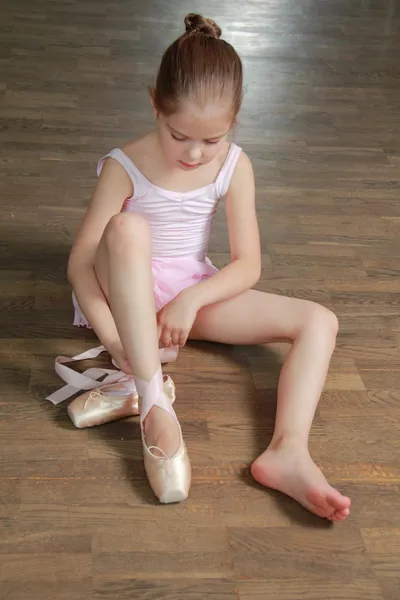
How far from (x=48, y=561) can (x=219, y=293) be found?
530 millimetres

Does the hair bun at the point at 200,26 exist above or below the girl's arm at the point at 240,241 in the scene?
above

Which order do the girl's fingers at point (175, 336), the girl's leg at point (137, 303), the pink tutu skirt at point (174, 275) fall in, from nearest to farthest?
the girl's leg at point (137, 303) < the girl's fingers at point (175, 336) < the pink tutu skirt at point (174, 275)

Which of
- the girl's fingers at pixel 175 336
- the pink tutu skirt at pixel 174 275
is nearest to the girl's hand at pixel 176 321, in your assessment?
the girl's fingers at pixel 175 336

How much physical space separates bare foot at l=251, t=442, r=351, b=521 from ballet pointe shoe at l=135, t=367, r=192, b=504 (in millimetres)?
116

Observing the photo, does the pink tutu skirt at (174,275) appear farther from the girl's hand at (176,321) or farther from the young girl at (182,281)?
the girl's hand at (176,321)

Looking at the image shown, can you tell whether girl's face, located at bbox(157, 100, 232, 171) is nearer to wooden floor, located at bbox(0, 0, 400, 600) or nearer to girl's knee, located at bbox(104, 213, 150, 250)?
girl's knee, located at bbox(104, 213, 150, 250)

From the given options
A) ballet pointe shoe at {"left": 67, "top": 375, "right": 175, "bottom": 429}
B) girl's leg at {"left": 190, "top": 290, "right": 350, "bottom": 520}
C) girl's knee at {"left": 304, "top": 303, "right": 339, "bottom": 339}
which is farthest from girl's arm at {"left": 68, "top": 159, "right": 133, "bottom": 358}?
girl's knee at {"left": 304, "top": 303, "right": 339, "bottom": 339}

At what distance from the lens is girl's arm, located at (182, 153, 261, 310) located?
1.52 metres

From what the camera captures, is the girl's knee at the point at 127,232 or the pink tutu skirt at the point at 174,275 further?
the pink tutu skirt at the point at 174,275

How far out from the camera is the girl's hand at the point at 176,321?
4.73 ft

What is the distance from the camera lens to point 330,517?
1290 millimetres

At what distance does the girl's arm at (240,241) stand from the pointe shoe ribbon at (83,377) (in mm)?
155

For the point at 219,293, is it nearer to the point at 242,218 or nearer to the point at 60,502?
the point at 242,218

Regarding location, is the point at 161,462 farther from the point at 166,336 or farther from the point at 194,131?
the point at 194,131
